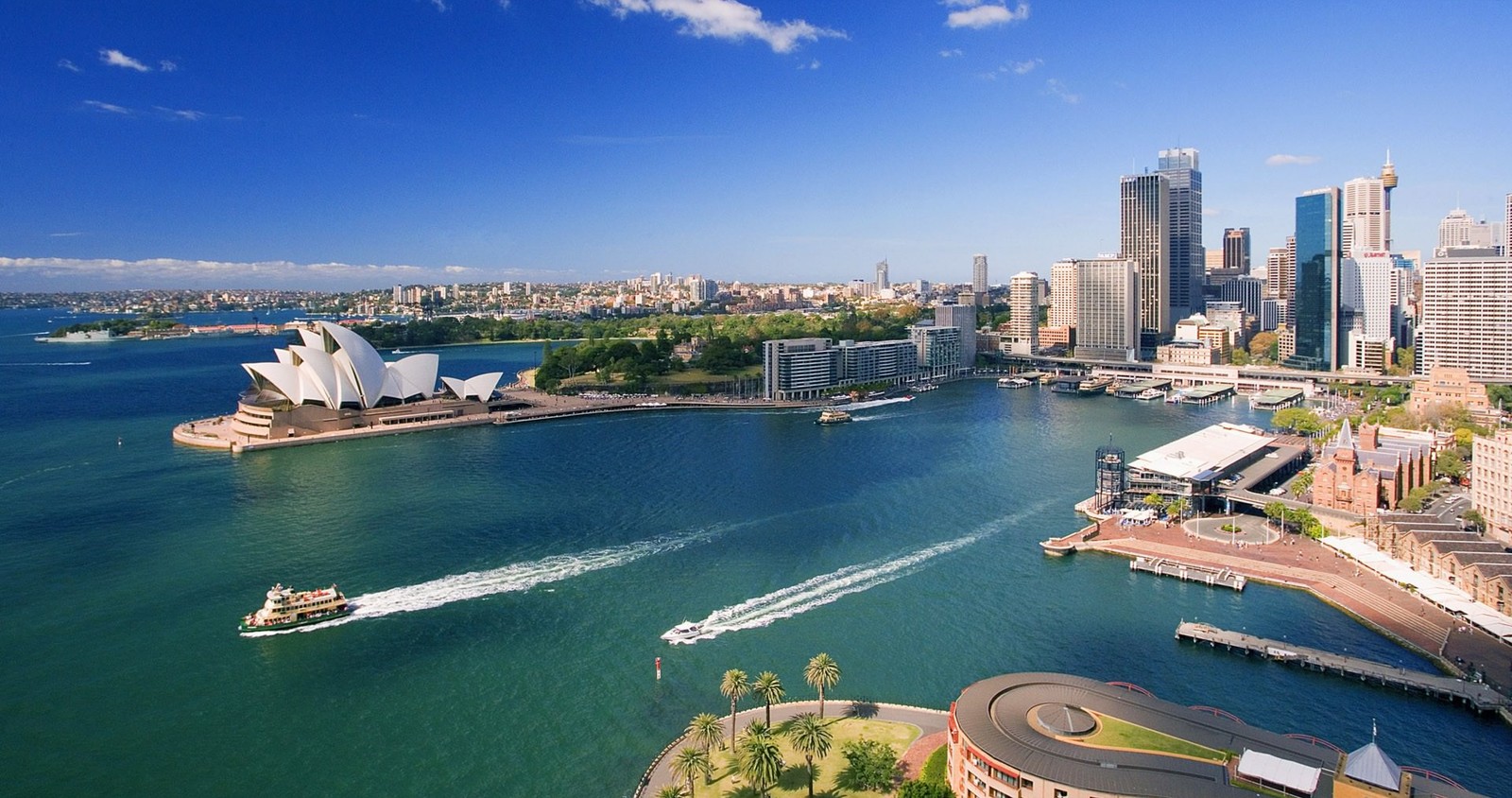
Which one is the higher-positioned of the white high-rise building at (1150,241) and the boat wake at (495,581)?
the white high-rise building at (1150,241)

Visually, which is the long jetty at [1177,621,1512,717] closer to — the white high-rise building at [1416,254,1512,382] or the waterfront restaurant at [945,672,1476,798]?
the waterfront restaurant at [945,672,1476,798]

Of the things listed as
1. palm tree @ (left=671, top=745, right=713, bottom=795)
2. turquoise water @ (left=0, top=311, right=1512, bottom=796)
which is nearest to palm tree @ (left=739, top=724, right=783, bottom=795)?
palm tree @ (left=671, top=745, right=713, bottom=795)

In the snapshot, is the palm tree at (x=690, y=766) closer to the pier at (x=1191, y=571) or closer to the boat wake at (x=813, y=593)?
the boat wake at (x=813, y=593)

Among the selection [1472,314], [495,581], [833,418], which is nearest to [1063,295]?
[1472,314]

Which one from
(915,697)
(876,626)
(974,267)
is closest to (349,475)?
(876,626)

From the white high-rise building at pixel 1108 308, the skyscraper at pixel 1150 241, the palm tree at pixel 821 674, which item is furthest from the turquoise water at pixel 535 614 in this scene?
the skyscraper at pixel 1150 241

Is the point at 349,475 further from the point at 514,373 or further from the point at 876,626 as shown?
the point at 514,373
